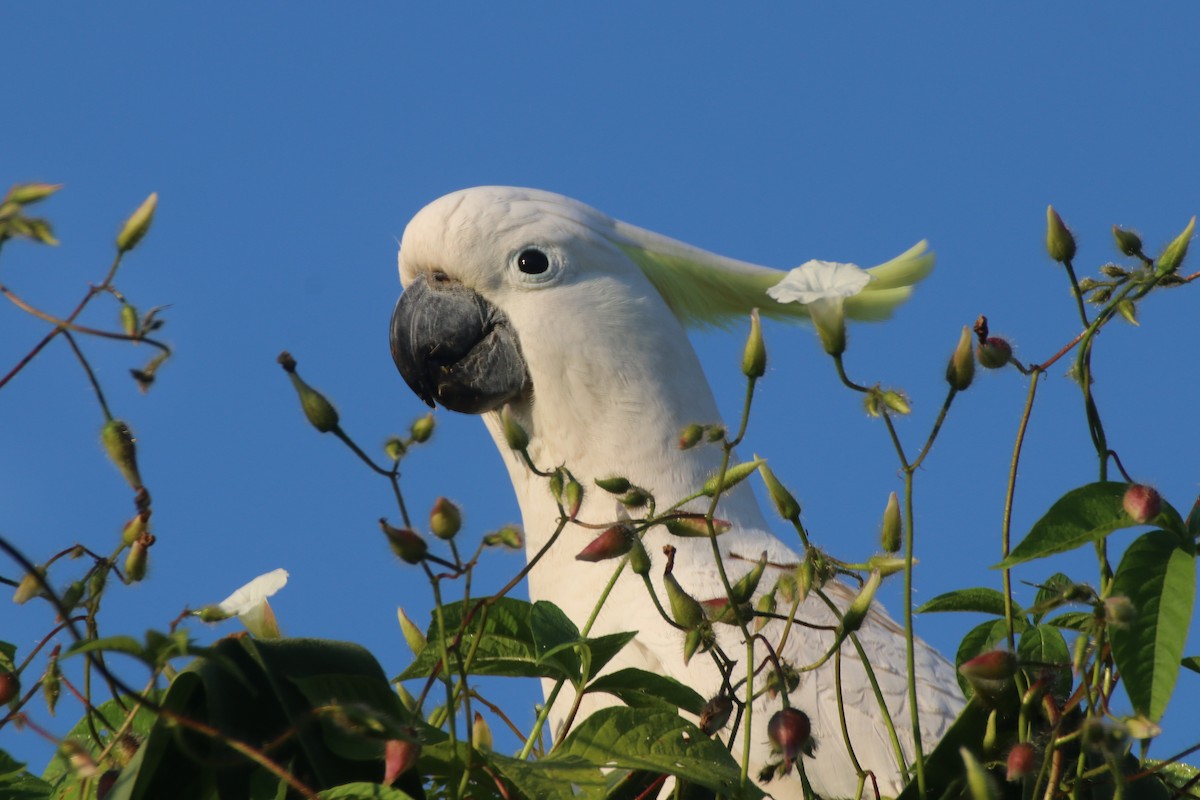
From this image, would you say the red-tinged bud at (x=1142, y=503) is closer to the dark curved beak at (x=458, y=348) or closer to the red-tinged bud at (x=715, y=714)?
the red-tinged bud at (x=715, y=714)

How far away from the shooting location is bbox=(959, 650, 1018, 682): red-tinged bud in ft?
4.33

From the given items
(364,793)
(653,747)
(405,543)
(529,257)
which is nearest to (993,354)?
(653,747)

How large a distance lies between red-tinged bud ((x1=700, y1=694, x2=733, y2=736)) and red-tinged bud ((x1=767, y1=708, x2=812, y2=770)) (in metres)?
0.09

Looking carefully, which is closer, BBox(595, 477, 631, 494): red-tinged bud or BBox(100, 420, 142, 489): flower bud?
BBox(100, 420, 142, 489): flower bud

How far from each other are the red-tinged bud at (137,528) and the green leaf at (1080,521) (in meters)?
0.86

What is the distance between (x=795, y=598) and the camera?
1.55 m

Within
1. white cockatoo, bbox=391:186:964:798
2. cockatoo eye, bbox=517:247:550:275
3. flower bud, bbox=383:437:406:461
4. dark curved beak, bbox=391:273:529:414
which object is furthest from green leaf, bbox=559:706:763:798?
cockatoo eye, bbox=517:247:550:275

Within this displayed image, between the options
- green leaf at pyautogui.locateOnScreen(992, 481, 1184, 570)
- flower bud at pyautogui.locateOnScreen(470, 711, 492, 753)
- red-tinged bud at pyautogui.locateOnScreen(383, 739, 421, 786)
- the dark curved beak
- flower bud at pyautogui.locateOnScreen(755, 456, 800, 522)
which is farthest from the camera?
the dark curved beak

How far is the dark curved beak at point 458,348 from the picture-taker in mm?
4020

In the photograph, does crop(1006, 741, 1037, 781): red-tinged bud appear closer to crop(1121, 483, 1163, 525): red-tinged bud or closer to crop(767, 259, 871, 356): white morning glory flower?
crop(1121, 483, 1163, 525): red-tinged bud

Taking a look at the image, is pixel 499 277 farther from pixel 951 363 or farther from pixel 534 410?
pixel 951 363

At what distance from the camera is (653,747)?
1412 mm

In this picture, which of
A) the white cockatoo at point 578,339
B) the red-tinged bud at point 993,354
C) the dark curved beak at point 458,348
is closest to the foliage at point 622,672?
the red-tinged bud at point 993,354

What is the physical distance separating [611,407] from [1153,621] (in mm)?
2602
